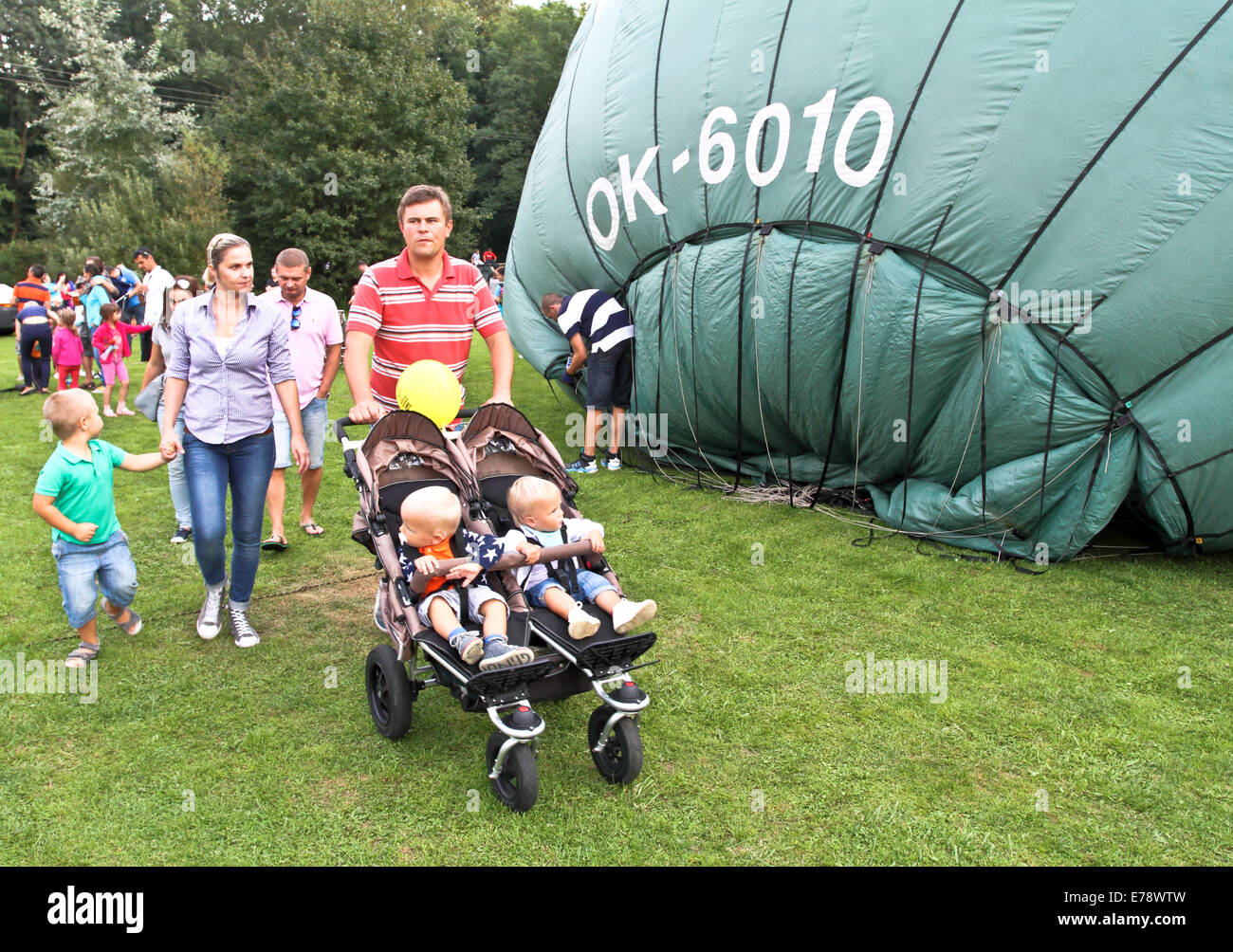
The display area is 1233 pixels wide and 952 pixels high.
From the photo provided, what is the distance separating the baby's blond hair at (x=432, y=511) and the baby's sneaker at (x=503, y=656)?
0.54 meters

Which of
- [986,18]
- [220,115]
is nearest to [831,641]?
[986,18]

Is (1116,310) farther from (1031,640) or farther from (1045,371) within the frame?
(1031,640)

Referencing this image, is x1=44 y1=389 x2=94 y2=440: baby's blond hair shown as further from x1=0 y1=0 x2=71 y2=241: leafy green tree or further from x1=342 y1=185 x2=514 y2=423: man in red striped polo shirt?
x1=0 y1=0 x2=71 y2=241: leafy green tree

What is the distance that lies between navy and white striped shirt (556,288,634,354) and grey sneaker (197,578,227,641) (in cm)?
421

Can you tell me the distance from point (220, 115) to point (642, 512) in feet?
101

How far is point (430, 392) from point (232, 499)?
110 cm

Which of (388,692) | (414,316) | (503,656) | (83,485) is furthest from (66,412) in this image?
(503,656)

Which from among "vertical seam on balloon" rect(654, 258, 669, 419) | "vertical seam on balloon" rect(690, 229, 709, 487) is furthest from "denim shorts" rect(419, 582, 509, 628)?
"vertical seam on balloon" rect(654, 258, 669, 419)

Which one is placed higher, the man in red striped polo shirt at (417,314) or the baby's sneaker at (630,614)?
the man in red striped polo shirt at (417,314)

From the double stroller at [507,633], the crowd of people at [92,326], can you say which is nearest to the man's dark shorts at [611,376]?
the double stroller at [507,633]

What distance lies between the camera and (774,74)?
21.5 feet

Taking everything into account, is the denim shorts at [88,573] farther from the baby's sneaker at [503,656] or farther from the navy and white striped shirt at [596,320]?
the navy and white striped shirt at [596,320]

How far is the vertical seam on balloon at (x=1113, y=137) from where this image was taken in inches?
199

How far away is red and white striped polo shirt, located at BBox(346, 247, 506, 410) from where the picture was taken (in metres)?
4.28
